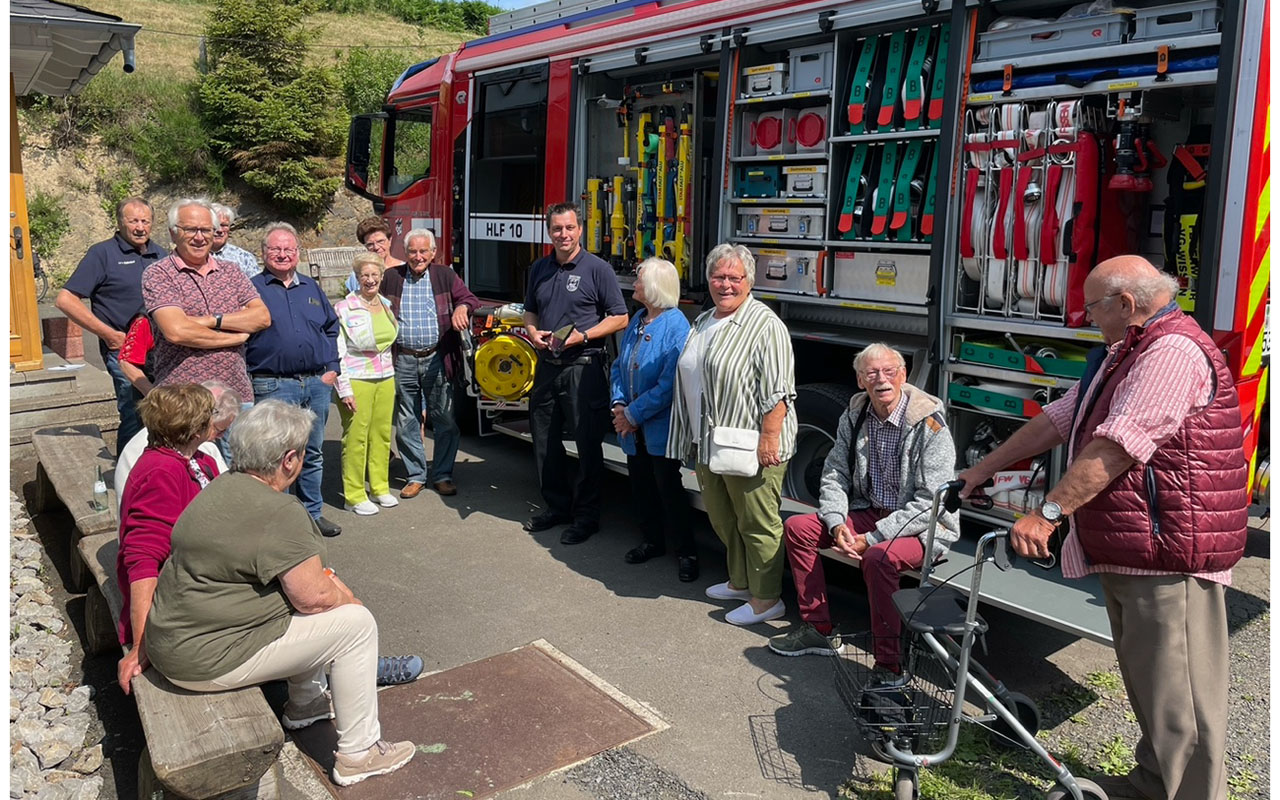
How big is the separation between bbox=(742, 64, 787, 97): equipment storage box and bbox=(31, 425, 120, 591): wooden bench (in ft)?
12.8

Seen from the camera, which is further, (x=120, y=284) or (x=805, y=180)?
(x=120, y=284)

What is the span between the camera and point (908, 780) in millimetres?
3164

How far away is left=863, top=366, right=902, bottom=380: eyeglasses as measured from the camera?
410 cm

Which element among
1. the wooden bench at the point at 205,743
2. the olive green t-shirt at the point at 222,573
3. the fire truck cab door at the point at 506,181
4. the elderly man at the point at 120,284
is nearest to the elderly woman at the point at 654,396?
the fire truck cab door at the point at 506,181

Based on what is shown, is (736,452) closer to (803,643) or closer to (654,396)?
(654,396)

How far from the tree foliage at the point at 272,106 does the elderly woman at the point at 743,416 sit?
70.5 feet

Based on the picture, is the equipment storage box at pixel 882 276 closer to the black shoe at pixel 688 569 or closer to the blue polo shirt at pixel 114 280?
the black shoe at pixel 688 569

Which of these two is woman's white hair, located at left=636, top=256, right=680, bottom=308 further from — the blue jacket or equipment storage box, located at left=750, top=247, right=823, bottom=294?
equipment storage box, located at left=750, top=247, right=823, bottom=294

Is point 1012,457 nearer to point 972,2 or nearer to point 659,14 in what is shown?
point 972,2

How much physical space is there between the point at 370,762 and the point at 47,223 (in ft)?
72.3

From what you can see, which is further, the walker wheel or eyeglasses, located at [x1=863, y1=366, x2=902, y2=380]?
eyeglasses, located at [x1=863, y1=366, x2=902, y2=380]

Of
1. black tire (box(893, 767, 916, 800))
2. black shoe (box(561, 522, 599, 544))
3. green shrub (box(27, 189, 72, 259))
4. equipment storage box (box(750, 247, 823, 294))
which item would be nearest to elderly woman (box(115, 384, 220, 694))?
black tire (box(893, 767, 916, 800))

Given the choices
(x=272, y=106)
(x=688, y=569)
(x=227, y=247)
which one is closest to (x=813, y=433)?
(x=688, y=569)

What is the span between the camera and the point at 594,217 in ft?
22.1
